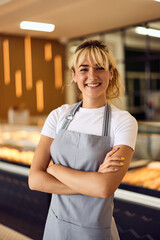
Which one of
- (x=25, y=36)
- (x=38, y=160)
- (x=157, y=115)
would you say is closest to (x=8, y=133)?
(x=38, y=160)

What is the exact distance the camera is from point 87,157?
4.13 feet

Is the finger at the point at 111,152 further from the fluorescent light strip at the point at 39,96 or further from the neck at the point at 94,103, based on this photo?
the fluorescent light strip at the point at 39,96

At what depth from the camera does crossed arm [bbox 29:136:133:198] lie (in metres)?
1.18

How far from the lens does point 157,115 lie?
11.1 metres

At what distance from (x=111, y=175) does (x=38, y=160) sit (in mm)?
394

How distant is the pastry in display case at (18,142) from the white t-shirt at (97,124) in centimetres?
212

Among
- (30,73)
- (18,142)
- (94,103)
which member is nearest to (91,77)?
(94,103)

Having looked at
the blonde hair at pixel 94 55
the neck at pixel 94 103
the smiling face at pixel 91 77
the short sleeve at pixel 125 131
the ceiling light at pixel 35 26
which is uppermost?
the ceiling light at pixel 35 26

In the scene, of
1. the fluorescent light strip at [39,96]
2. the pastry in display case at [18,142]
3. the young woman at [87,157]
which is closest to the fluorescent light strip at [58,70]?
the fluorescent light strip at [39,96]

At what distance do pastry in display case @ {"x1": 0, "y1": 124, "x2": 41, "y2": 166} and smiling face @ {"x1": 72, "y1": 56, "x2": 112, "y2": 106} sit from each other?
2.29 meters

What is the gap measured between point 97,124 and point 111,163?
22 cm

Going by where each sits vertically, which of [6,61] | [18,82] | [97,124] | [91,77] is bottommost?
[97,124]

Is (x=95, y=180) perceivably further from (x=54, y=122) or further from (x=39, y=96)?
(x=39, y=96)

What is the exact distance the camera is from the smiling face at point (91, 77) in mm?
1310
